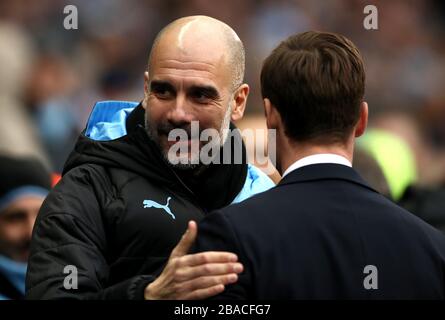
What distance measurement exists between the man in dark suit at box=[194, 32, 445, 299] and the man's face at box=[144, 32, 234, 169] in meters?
0.63

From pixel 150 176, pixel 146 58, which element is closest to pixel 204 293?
pixel 150 176

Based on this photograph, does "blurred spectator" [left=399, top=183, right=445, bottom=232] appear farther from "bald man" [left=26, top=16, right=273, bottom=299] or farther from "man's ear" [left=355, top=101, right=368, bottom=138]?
"man's ear" [left=355, top=101, right=368, bottom=138]

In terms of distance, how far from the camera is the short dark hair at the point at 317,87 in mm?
2795

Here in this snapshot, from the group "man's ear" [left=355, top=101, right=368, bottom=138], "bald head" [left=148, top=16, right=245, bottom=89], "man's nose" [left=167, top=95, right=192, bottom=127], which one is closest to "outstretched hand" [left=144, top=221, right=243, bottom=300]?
"man's ear" [left=355, top=101, right=368, bottom=138]

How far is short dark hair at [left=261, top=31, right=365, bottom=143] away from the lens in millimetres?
2795

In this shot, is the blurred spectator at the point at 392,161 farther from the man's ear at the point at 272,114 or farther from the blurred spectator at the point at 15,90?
the man's ear at the point at 272,114

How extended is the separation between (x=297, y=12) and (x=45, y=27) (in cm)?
228

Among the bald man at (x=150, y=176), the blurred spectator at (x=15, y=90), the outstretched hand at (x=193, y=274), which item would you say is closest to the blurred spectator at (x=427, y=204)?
the bald man at (x=150, y=176)

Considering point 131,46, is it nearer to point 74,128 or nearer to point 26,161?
point 74,128

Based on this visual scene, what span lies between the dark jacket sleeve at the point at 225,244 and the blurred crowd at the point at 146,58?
13.7 ft

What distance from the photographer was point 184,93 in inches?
138

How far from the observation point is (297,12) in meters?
9.13

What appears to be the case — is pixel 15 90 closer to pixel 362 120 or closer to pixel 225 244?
pixel 362 120

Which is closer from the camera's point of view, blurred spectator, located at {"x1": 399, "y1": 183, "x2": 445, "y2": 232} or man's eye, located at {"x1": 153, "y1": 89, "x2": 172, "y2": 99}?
man's eye, located at {"x1": 153, "y1": 89, "x2": 172, "y2": 99}
